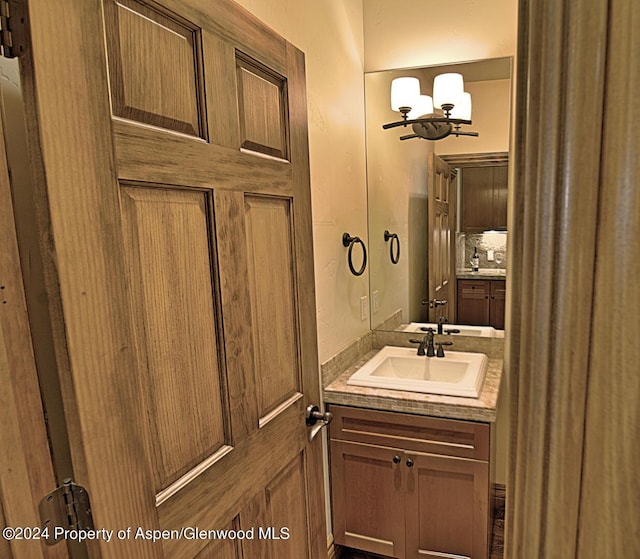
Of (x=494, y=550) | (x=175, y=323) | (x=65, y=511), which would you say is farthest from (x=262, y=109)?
(x=494, y=550)

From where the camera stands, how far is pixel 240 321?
102 centimetres

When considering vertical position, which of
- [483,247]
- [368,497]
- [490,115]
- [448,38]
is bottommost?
[368,497]

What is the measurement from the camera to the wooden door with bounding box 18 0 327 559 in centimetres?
64

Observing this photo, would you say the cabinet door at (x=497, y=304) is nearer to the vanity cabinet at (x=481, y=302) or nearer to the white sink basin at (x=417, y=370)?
the vanity cabinet at (x=481, y=302)

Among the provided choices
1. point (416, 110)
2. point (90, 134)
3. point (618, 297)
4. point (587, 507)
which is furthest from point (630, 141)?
point (416, 110)

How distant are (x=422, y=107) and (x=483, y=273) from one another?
0.91 meters

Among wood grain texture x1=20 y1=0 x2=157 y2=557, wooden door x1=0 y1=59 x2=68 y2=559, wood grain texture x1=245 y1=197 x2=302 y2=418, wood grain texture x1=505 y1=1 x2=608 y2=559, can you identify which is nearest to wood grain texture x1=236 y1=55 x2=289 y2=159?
wood grain texture x1=245 y1=197 x2=302 y2=418

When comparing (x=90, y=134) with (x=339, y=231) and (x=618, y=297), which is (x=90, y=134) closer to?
(x=618, y=297)

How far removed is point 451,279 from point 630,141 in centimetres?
200

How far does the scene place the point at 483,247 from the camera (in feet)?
7.37

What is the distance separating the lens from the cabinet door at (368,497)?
5.91ft

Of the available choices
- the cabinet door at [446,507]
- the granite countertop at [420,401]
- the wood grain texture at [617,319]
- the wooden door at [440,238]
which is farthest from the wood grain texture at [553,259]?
the wooden door at [440,238]

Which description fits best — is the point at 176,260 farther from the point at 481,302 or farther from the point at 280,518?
the point at 481,302

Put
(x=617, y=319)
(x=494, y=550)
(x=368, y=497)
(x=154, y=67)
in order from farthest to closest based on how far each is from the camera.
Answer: (x=494, y=550) < (x=368, y=497) < (x=154, y=67) < (x=617, y=319)
